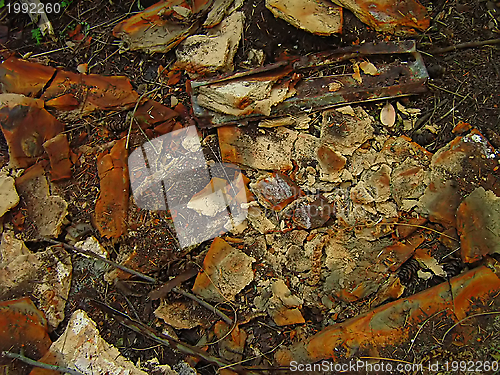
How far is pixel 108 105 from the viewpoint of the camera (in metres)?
2.68

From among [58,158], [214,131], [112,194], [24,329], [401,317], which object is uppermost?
[214,131]

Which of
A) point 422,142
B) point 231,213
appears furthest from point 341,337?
point 422,142

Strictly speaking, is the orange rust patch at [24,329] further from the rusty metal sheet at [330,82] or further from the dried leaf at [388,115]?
the dried leaf at [388,115]

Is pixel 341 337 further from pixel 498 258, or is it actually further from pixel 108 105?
pixel 108 105

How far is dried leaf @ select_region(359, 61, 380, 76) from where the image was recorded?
2.41 m

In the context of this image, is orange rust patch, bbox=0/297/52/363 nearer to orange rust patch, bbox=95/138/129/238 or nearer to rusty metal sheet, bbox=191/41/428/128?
orange rust patch, bbox=95/138/129/238

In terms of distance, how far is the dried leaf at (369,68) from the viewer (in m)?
2.41

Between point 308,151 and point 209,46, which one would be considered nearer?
point 308,151

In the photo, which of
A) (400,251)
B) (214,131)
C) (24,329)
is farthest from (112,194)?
(400,251)

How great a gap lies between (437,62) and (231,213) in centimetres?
166

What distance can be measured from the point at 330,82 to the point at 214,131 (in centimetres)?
82

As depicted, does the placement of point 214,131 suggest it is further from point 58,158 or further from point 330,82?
point 58,158

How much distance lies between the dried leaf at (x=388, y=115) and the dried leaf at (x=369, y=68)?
212 mm

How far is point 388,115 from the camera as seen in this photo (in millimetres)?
2416
